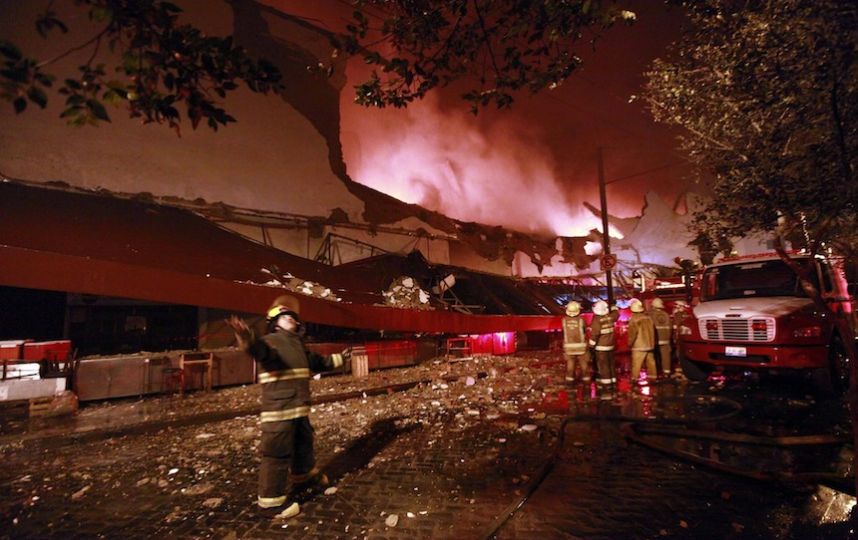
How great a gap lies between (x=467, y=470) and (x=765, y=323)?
5.90 metres

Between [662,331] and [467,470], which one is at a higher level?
[662,331]

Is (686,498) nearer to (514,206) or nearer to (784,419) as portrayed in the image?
(784,419)

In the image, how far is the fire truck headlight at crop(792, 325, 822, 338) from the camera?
23.1 ft

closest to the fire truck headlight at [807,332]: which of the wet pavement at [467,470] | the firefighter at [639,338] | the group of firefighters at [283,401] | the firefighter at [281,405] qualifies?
the wet pavement at [467,470]

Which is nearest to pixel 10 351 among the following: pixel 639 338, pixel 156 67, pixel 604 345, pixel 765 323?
pixel 156 67

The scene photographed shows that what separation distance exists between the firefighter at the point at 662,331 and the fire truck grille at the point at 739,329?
5.51 ft

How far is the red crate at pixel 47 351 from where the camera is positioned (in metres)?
8.46

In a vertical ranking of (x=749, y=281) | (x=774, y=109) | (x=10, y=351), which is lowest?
(x=10, y=351)

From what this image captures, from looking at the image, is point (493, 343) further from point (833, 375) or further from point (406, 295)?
point (833, 375)

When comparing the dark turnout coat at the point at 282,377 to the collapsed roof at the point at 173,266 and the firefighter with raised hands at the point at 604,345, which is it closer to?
the collapsed roof at the point at 173,266

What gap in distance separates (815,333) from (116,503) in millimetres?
9712

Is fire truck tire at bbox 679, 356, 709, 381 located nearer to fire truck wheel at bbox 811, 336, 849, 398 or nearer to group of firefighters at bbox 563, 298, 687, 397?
group of firefighters at bbox 563, 298, 687, 397

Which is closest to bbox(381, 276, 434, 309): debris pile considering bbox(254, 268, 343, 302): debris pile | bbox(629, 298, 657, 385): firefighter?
bbox(254, 268, 343, 302): debris pile

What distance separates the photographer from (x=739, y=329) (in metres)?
7.61
